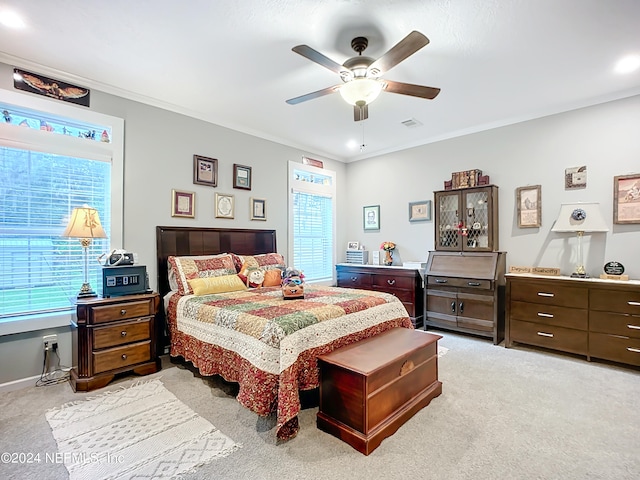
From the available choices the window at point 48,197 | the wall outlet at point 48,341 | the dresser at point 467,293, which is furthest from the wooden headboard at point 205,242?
the dresser at point 467,293

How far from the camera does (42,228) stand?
9.50 feet

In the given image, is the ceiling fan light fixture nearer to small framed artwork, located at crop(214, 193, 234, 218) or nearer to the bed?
the bed

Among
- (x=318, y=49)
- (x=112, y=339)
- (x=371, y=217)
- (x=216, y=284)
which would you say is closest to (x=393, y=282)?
(x=371, y=217)

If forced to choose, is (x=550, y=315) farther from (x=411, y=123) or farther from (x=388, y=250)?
(x=411, y=123)

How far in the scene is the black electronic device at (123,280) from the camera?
2.85 metres

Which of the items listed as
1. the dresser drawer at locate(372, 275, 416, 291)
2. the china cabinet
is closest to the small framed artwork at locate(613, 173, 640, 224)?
the china cabinet

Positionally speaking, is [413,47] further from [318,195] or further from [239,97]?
[318,195]

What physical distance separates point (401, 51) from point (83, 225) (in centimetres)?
293

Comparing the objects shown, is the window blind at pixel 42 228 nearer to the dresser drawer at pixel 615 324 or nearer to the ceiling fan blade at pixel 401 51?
the ceiling fan blade at pixel 401 51

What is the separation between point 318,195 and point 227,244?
2.03 m

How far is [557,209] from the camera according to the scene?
Answer: 12.6ft

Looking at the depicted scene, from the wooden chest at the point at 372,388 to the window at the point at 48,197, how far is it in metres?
2.44

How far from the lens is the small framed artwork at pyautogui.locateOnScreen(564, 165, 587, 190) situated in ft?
12.0

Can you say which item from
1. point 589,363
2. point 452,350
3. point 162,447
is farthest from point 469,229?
point 162,447
